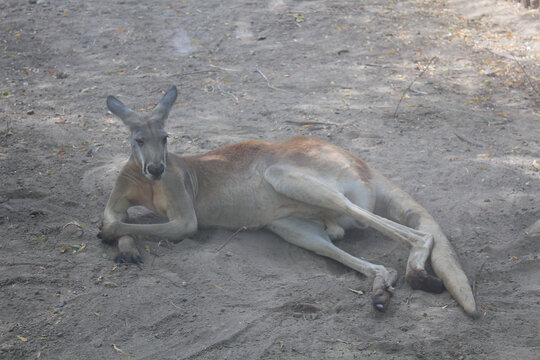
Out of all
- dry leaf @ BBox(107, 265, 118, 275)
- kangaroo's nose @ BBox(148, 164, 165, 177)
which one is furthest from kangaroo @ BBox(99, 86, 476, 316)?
dry leaf @ BBox(107, 265, 118, 275)

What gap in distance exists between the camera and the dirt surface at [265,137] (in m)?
3.15

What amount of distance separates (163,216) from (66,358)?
67.2 inches

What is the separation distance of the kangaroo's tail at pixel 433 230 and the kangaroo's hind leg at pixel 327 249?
1.09ft

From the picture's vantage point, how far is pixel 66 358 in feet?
9.45

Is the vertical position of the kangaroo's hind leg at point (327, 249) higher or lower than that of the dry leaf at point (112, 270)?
lower

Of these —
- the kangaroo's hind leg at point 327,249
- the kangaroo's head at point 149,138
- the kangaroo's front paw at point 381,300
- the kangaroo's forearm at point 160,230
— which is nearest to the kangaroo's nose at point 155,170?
the kangaroo's head at point 149,138

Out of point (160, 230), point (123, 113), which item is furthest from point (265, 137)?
point (160, 230)

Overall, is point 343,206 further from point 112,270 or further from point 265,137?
point 265,137

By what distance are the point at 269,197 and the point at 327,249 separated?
0.69 metres

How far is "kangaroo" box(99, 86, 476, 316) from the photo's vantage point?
3.96 m

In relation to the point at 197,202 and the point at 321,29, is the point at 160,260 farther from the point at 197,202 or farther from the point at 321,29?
the point at 321,29

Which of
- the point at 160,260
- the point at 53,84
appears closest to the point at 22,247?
the point at 160,260

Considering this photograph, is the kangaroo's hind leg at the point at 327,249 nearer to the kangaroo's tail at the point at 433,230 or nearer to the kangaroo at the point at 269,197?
the kangaroo at the point at 269,197

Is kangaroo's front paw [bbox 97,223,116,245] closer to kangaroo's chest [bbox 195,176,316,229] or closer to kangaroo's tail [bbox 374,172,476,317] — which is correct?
kangaroo's chest [bbox 195,176,316,229]
